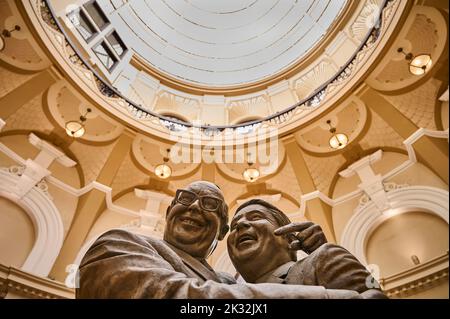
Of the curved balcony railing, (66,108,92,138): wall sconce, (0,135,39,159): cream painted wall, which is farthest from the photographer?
(66,108,92,138): wall sconce

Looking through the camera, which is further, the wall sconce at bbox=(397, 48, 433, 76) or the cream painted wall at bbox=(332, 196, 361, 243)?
the cream painted wall at bbox=(332, 196, 361, 243)

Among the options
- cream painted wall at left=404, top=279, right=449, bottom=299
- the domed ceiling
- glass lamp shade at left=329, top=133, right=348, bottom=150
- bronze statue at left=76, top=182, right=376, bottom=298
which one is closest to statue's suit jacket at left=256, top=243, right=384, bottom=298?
bronze statue at left=76, top=182, right=376, bottom=298

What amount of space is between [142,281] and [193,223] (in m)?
0.81

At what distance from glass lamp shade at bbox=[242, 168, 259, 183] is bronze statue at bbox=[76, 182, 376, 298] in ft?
27.6

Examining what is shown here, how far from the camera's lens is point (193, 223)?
2.30 m

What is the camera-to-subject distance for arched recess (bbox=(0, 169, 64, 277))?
26.9 feet

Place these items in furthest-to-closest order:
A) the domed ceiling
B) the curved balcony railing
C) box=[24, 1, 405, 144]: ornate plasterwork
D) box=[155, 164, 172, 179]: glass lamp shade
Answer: the domed ceiling → box=[155, 164, 172, 179]: glass lamp shade → the curved balcony railing → box=[24, 1, 405, 144]: ornate plasterwork

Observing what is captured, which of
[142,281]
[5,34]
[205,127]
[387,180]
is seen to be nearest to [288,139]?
[205,127]

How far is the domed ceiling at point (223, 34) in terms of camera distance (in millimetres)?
15195

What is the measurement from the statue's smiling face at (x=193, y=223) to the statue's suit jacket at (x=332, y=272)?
57 cm

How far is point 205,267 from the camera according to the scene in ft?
7.49

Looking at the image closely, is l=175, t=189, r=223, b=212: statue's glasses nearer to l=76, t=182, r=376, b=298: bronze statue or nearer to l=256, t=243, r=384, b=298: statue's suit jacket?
l=76, t=182, r=376, b=298: bronze statue

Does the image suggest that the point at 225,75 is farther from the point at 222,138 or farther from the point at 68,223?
the point at 68,223

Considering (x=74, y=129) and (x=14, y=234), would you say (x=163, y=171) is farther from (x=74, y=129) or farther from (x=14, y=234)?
(x=14, y=234)
